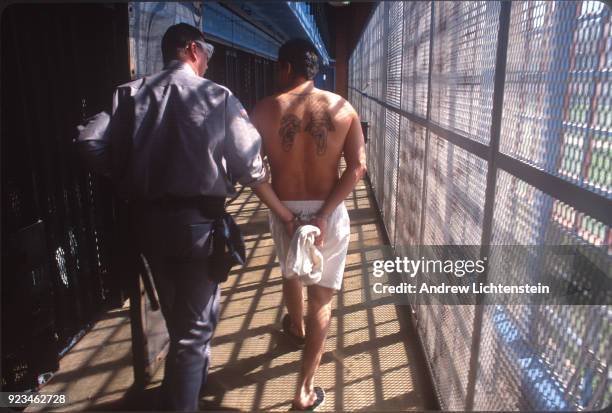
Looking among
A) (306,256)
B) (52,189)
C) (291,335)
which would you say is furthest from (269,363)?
(52,189)

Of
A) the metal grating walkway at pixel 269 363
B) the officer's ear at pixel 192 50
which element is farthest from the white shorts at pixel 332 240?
the officer's ear at pixel 192 50

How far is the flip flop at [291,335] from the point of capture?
309 cm

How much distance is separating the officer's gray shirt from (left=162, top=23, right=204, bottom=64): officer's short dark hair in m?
0.17

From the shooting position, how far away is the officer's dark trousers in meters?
2.07

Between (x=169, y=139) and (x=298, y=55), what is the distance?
87 cm

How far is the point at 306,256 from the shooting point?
2.35 metres

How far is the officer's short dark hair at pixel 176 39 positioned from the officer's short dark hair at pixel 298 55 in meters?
0.48

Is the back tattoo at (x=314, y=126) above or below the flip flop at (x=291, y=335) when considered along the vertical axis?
above

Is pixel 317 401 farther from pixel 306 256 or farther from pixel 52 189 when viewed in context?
pixel 52 189

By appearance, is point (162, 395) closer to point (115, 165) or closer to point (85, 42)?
point (115, 165)

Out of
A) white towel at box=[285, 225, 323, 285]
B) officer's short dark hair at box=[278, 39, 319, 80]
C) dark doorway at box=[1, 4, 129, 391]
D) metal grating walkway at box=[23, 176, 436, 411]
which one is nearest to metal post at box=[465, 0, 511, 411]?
white towel at box=[285, 225, 323, 285]

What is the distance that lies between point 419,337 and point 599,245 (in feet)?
7.27

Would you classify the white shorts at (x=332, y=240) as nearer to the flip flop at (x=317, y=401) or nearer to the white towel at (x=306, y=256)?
the white towel at (x=306, y=256)

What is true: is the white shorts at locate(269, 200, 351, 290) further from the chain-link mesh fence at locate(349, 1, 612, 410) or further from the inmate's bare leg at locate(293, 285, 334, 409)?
the chain-link mesh fence at locate(349, 1, 612, 410)
